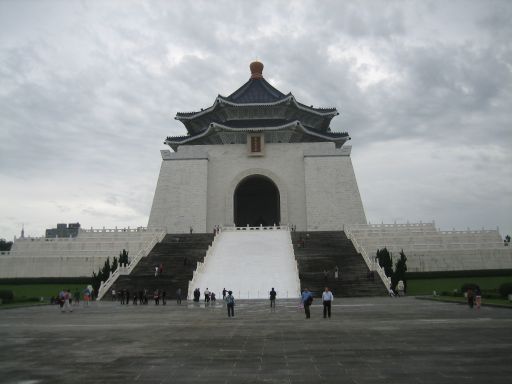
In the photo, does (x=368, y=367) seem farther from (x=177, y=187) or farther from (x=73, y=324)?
(x=177, y=187)

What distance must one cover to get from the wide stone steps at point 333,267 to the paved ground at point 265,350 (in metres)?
7.47

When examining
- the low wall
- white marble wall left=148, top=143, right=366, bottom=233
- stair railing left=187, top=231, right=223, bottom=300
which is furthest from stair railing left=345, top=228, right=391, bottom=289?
the low wall

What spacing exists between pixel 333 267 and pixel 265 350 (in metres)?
14.4

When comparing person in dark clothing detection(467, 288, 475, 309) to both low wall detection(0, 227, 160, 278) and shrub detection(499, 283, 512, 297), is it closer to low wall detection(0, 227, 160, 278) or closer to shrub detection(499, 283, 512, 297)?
shrub detection(499, 283, 512, 297)

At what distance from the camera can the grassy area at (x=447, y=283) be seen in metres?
20.2

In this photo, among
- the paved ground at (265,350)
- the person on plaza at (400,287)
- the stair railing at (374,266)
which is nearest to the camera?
the paved ground at (265,350)

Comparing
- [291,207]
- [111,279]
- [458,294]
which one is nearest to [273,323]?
[458,294]

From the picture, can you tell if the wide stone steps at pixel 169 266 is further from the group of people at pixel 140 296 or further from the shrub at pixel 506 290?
the shrub at pixel 506 290

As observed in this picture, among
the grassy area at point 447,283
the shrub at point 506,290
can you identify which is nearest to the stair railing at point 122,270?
the grassy area at point 447,283

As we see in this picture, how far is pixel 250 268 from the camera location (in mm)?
20922

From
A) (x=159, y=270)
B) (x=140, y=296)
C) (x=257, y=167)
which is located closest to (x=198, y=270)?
(x=159, y=270)

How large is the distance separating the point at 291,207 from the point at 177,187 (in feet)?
26.4

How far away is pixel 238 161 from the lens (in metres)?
35.0

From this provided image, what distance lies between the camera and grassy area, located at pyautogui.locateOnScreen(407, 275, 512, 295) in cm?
2022
